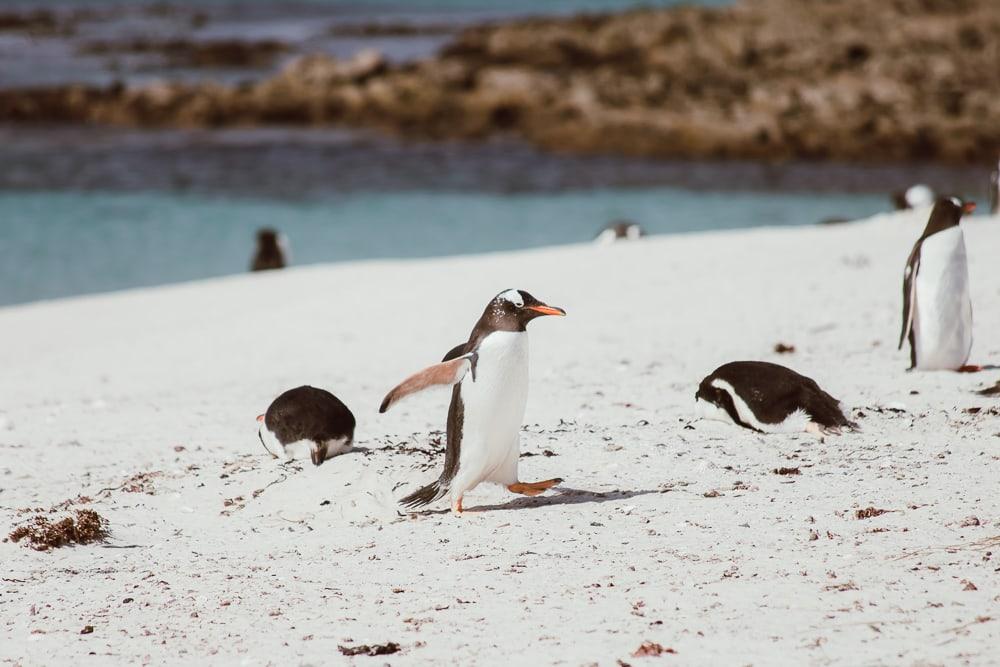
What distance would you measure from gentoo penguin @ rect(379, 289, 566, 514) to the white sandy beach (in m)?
0.26

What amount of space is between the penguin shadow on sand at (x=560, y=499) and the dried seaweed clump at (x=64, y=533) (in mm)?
1326

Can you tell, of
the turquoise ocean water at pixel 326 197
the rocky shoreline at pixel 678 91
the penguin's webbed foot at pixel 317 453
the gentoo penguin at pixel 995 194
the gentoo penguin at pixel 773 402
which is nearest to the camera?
the penguin's webbed foot at pixel 317 453

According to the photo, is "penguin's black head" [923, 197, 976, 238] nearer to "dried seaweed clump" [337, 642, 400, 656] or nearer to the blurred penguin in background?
"dried seaweed clump" [337, 642, 400, 656]

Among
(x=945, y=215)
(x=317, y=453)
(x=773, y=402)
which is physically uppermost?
(x=945, y=215)

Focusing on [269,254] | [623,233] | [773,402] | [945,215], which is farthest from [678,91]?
[773,402]

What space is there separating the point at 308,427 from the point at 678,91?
29.5 meters

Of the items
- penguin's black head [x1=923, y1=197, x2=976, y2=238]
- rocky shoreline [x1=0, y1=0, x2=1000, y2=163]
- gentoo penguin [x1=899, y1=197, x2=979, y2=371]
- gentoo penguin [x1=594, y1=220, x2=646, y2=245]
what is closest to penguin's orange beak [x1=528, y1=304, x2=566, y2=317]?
gentoo penguin [x1=899, y1=197, x2=979, y2=371]

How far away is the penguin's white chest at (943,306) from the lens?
7531 mm

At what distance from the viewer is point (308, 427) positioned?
6.17m

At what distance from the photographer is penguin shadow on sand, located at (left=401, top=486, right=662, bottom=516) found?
5.57 metres

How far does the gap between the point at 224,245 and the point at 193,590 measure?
16.2 metres

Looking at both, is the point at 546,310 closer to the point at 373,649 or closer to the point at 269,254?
the point at 373,649

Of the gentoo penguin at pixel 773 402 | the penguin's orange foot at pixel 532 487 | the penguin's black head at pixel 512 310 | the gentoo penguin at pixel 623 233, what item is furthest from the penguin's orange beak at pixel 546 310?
the gentoo penguin at pixel 623 233

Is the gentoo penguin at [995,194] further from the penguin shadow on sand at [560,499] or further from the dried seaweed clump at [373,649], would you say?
the dried seaweed clump at [373,649]
